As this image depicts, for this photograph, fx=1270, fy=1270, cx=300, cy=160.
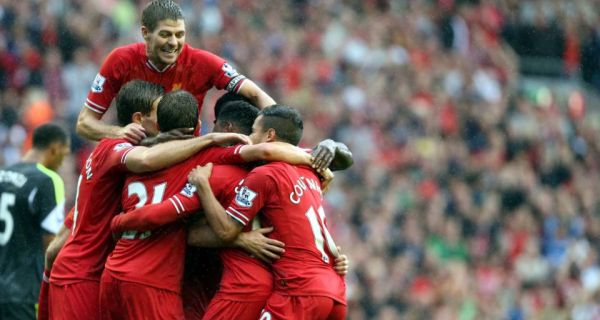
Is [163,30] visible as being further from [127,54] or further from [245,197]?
[245,197]

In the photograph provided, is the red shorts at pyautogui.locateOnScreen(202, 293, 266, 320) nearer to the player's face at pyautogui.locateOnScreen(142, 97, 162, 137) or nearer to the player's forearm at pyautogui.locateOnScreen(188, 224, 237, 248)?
Answer: the player's forearm at pyautogui.locateOnScreen(188, 224, 237, 248)

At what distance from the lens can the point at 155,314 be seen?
771 centimetres

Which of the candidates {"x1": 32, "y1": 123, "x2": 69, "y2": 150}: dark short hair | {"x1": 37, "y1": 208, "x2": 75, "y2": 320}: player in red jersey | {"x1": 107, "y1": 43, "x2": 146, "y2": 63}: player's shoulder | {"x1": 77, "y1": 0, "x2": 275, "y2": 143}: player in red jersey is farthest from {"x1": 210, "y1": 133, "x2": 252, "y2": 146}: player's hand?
{"x1": 32, "y1": 123, "x2": 69, "y2": 150}: dark short hair

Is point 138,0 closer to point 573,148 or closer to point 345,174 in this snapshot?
point 345,174

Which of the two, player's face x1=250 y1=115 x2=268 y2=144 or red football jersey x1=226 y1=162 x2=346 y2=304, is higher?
player's face x1=250 y1=115 x2=268 y2=144

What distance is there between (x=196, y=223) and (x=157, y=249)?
0.31m

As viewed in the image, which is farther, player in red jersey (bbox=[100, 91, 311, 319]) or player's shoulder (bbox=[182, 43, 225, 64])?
player's shoulder (bbox=[182, 43, 225, 64])

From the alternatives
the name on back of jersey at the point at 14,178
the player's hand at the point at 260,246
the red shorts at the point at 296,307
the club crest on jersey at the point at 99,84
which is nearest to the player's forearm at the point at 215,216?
the player's hand at the point at 260,246

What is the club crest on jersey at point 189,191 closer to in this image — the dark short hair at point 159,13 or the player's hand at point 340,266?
the player's hand at point 340,266

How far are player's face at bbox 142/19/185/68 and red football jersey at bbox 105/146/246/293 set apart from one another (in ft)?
3.40

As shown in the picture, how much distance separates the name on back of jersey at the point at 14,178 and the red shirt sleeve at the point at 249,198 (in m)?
2.93

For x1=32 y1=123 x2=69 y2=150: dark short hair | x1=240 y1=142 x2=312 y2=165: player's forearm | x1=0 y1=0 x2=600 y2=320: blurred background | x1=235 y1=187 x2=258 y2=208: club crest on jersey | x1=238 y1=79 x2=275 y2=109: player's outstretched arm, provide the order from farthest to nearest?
x1=0 y1=0 x2=600 y2=320: blurred background, x1=32 y1=123 x2=69 y2=150: dark short hair, x1=238 y1=79 x2=275 y2=109: player's outstretched arm, x1=240 y1=142 x2=312 y2=165: player's forearm, x1=235 y1=187 x2=258 y2=208: club crest on jersey

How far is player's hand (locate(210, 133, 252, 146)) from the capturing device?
798cm

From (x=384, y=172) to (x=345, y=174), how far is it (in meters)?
0.84
